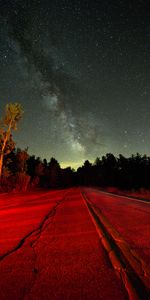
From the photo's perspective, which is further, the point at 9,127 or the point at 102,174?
the point at 102,174

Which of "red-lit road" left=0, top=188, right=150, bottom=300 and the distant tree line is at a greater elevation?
the distant tree line

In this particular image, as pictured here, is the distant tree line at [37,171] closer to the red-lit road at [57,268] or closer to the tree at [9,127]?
the tree at [9,127]

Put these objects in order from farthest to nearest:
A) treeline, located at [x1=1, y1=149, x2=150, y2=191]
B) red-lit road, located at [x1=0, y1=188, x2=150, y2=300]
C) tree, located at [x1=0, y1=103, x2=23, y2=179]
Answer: treeline, located at [x1=1, y1=149, x2=150, y2=191] → tree, located at [x1=0, y1=103, x2=23, y2=179] → red-lit road, located at [x1=0, y1=188, x2=150, y2=300]

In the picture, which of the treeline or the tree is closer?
the tree

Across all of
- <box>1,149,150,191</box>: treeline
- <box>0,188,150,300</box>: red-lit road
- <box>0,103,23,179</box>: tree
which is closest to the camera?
<box>0,188,150,300</box>: red-lit road

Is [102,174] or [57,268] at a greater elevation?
[102,174]

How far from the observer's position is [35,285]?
290 centimetres

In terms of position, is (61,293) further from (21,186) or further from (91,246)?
(21,186)

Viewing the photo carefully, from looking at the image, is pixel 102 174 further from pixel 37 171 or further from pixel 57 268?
pixel 57 268

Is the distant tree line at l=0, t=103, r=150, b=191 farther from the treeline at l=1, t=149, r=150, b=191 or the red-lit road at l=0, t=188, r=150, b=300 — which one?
the red-lit road at l=0, t=188, r=150, b=300

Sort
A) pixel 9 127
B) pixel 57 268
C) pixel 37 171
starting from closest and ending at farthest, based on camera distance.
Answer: pixel 57 268
pixel 9 127
pixel 37 171

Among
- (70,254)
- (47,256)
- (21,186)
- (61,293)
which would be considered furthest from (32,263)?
(21,186)

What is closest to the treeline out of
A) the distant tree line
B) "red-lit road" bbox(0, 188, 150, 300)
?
the distant tree line

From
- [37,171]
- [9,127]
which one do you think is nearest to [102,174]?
[37,171]
